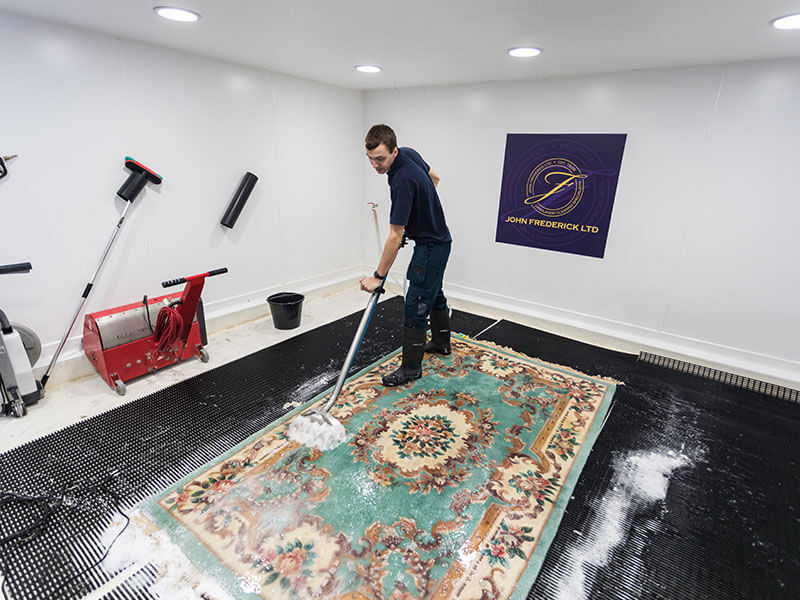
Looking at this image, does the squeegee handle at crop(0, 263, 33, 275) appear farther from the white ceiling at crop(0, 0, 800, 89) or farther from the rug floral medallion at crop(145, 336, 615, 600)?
the rug floral medallion at crop(145, 336, 615, 600)

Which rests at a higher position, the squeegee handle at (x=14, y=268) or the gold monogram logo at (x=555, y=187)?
the gold monogram logo at (x=555, y=187)

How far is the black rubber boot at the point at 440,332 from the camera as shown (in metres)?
3.02

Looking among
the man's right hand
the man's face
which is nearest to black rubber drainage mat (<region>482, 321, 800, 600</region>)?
the man's right hand

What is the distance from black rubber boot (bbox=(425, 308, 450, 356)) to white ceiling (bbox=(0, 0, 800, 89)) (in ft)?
5.71

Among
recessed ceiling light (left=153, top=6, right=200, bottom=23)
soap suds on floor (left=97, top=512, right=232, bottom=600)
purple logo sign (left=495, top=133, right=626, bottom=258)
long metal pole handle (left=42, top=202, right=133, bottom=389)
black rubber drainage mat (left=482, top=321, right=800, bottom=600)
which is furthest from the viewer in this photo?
purple logo sign (left=495, top=133, right=626, bottom=258)

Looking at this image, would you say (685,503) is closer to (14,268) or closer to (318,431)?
(318,431)

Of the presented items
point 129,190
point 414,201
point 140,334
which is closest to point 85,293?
point 140,334

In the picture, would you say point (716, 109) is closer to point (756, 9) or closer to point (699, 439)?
point (756, 9)

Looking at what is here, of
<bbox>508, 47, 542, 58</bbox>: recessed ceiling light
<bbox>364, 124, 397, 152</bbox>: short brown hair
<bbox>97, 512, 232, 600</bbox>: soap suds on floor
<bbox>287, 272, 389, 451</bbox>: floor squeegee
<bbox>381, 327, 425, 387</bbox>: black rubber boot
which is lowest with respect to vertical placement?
<bbox>97, 512, 232, 600</bbox>: soap suds on floor

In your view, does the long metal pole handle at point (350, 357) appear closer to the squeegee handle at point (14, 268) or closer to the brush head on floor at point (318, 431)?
the brush head on floor at point (318, 431)

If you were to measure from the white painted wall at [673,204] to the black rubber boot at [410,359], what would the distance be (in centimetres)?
156

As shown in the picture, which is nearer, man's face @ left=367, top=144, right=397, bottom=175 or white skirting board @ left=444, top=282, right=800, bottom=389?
man's face @ left=367, top=144, right=397, bottom=175

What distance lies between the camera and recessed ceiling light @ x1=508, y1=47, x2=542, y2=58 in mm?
2507

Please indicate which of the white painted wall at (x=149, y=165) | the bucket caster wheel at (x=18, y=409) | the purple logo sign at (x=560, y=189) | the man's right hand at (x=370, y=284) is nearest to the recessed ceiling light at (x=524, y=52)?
the purple logo sign at (x=560, y=189)
